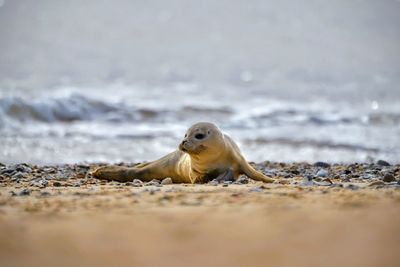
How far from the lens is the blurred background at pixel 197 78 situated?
12523mm

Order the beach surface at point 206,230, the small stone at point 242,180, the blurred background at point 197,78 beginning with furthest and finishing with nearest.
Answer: the blurred background at point 197,78 → the small stone at point 242,180 → the beach surface at point 206,230

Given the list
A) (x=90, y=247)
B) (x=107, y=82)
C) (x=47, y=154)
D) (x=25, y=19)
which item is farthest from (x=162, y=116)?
(x=25, y=19)

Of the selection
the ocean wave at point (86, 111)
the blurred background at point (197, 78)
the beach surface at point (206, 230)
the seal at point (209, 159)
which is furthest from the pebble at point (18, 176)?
the ocean wave at point (86, 111)

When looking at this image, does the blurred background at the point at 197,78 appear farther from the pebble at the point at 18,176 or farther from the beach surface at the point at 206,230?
the beach surface at the point at 206,230

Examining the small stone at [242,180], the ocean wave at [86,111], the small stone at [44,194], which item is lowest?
the small stone at [242,180]

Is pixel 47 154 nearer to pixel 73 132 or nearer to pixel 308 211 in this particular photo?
pixel 73 132

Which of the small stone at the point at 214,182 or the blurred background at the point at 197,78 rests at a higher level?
the blurred background at the point at 197,78

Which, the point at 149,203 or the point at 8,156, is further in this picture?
the point at 8,156

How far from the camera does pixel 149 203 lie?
3.71m

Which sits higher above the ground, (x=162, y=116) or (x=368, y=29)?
(x=368, y=29)

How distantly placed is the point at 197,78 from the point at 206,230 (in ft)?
95.4

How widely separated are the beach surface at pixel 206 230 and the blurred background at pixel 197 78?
611 centimetres

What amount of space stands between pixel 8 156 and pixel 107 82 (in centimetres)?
1845

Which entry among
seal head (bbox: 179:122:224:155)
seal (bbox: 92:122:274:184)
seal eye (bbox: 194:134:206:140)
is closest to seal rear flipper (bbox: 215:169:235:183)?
seal (bbox: 92:122:274:184)
